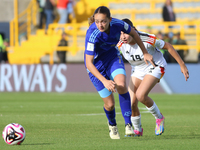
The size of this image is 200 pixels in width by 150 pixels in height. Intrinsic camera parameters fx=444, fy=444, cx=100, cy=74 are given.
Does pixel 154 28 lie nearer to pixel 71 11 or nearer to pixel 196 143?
pixel 71 11

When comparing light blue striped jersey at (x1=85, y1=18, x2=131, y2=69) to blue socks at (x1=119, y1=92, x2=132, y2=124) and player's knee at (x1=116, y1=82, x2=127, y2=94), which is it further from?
blue socks at (x1=119, y1=92, x2=132, y2=124)

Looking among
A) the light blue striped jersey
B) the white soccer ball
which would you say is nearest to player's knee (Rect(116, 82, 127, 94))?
the light blue striped jersey

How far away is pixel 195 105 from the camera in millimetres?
12969

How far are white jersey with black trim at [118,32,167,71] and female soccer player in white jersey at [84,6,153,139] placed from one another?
22.7 inches

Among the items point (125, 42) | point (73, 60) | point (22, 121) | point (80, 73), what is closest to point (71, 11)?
point (73, 60)

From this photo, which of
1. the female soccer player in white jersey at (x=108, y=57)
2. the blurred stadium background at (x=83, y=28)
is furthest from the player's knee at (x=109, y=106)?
the blurred stadium background at (x=83, y=28)

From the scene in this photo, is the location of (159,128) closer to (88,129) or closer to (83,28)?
(88,129)

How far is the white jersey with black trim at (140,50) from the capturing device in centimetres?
730

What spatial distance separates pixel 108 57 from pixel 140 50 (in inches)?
33.3

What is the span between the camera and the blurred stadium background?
67.9 feet

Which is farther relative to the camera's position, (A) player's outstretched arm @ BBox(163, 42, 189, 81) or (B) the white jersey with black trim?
(B) the white jersey with black trim

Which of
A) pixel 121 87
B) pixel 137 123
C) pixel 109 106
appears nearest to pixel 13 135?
pixel 109 106

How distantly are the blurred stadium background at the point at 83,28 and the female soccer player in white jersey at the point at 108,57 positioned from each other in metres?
13.0

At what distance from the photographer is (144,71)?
25.0 feet
